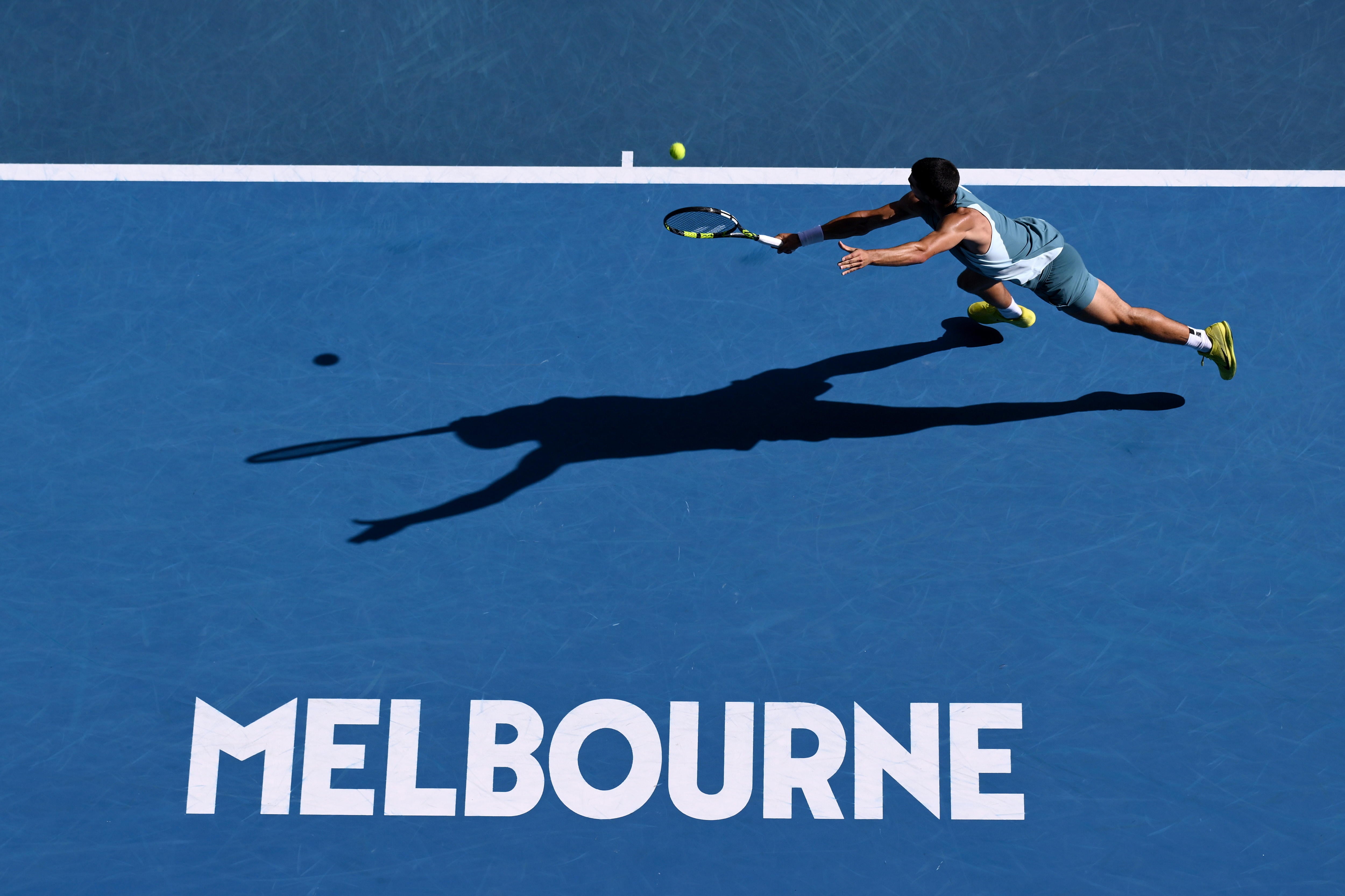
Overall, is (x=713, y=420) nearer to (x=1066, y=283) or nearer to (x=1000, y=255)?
(x=1000, y=255)

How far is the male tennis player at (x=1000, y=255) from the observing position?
7.98m

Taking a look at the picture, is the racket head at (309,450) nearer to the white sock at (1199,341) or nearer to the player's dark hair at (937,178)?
the player's dark hair at (937,178)

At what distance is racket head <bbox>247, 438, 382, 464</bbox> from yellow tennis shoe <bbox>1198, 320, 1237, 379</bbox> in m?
5.07

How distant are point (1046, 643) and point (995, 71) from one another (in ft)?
12.9

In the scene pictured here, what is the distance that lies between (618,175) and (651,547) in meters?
2.62

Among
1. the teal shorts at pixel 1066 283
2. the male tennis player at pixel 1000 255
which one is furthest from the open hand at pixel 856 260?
the teal shorts at pixel 1066 283

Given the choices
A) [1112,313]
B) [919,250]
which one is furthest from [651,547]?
[1112,313]

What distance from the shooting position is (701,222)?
9.17 meters

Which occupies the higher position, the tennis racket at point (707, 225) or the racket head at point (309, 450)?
the tennis racket at point (707, 225)

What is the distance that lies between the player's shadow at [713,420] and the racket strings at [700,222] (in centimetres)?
99

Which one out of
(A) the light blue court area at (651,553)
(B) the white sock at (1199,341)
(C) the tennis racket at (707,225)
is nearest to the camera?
(A) the light blue court area at (651,553)

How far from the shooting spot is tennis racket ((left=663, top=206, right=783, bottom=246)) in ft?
27.7

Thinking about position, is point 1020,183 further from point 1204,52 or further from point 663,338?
point 663,338

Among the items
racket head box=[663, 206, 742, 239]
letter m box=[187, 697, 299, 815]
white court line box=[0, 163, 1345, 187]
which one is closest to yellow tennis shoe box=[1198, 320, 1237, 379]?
white court line box=[0, 163, 1345, 187]
